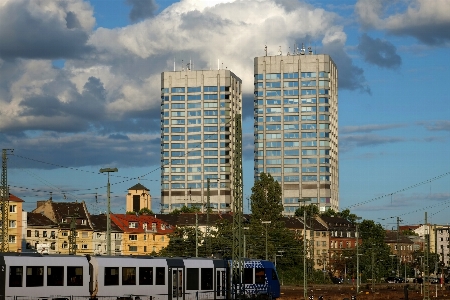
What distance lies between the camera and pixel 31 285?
50156 mm

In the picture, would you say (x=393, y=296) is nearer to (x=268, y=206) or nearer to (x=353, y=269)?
(x=268, y=206)

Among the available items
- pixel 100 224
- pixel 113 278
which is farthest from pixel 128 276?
pixel 100 224

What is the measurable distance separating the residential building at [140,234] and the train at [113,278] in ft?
339

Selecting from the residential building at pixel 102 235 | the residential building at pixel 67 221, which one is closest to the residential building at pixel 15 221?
the residential building at pixel 67 221

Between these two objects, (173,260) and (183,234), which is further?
(183,234)

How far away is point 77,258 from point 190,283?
982cm

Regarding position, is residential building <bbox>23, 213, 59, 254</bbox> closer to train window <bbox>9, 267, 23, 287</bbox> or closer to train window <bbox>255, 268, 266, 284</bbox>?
train window <bbox>255, 268, 266, 284</bbox>

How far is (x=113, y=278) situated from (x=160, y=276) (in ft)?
13.6

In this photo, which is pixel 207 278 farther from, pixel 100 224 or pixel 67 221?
pixel 100 224

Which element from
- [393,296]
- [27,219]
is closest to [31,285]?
[393,296]

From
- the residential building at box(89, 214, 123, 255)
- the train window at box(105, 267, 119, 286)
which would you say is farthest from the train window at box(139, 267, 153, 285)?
the residential building at box(89, 214, 123, 255)

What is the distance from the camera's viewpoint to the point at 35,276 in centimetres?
5056

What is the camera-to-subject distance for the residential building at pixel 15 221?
137250 millimetres

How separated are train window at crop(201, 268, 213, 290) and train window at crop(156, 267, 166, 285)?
3667 mm
